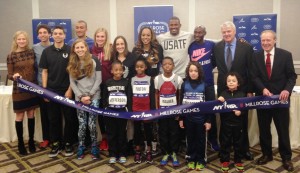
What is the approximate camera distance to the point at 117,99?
3.26 meters

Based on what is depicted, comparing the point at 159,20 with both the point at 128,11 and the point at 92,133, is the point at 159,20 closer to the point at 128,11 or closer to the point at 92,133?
the point at 128,11

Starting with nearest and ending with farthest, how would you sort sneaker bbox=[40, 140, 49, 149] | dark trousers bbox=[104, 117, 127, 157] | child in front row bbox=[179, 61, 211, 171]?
1. child in front row bbox=[179, 61, 211, 171]
2. dark trousers bbox=[104, 117, 127, 157]
3. sneaker bbox=[40, 140, 49, 149]

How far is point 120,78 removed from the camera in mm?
3289

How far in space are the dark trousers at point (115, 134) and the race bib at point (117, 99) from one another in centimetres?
17

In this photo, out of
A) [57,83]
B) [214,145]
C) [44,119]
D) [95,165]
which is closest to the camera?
[95,165]

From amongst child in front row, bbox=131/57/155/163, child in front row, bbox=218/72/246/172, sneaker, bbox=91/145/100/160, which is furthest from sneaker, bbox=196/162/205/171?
sneaker, bbox=91/145/100/160

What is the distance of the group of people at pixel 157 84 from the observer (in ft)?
10.0

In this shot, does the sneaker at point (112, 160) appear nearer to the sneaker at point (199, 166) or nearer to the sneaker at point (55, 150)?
the sneaker at point (55, 150)

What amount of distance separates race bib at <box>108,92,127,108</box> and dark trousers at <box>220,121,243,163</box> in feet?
3.82

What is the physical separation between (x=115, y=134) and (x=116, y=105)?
36cm

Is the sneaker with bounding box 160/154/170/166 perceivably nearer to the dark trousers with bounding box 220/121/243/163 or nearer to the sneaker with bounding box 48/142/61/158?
the dark trousers with bounding box 220/121/243/163

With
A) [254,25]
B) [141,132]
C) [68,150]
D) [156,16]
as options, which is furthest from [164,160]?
[254,25]

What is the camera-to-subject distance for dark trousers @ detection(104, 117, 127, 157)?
3.31m

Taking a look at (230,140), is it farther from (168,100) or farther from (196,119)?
(168,100)
